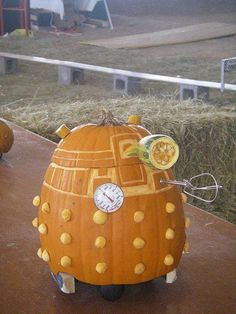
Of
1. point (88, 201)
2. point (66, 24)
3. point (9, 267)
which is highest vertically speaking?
point (88, 201)

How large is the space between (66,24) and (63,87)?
6.61m

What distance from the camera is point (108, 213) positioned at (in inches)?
39.5

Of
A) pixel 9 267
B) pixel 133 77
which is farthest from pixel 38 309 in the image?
pixel 133 77

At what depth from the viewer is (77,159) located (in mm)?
Answer: 1028

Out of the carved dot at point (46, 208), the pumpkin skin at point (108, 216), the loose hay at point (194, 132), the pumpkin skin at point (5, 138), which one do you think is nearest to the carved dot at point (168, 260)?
the pumpkin skin at point (108, 216)

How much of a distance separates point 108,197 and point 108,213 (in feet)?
0.10

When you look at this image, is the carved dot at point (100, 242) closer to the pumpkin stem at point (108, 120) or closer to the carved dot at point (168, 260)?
the carved dot at point (168, 260)

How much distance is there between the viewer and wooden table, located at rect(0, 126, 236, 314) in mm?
1099

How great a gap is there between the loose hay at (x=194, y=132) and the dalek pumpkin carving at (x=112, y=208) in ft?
6.35

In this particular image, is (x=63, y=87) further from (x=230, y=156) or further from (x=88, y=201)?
(x=88, y=201)

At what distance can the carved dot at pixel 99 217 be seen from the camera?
3.26 feet

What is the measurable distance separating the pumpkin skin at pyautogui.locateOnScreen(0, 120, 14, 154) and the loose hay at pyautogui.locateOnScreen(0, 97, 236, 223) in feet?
2.80

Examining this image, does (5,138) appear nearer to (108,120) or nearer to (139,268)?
(108,120)

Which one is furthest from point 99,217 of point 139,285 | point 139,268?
point 139,285
